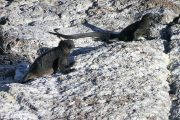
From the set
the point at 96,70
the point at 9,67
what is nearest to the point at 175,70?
the point at 96,70

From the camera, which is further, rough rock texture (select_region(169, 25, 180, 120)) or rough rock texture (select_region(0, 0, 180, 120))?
rough rock texture (select_region(169, 25, 180, 120))

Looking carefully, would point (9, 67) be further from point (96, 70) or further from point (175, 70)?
point (175, 70)

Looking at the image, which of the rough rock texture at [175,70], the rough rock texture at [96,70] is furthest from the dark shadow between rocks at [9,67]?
the rough rock texture at [175,70]

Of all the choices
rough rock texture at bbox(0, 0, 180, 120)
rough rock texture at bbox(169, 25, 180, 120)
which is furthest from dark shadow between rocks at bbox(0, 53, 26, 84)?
rough rock texture at bbox(169, 25, 180, 120)

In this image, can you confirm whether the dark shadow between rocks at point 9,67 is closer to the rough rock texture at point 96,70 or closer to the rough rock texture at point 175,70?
the rough rock texture at point 96,70

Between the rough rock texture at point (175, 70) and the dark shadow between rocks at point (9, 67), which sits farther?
the dark shadow between rocks at point (9, 67)

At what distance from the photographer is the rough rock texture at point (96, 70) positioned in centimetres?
1126

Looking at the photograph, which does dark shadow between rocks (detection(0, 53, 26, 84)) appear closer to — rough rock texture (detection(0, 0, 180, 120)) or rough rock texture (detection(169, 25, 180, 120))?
rough rock texture (detection(0, 0, 180, 120))

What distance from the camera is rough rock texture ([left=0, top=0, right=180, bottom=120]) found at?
11.3 m

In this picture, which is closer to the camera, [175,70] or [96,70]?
[96,70]

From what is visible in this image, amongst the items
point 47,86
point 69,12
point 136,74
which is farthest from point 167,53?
point 69,12

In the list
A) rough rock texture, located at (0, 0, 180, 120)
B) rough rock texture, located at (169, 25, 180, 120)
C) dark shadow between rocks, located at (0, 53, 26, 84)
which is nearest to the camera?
rough rock texture, located at (0, 0, 180, 120)

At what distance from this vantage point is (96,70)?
41.9ft

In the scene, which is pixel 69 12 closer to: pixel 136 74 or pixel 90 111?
pixel 136 74
